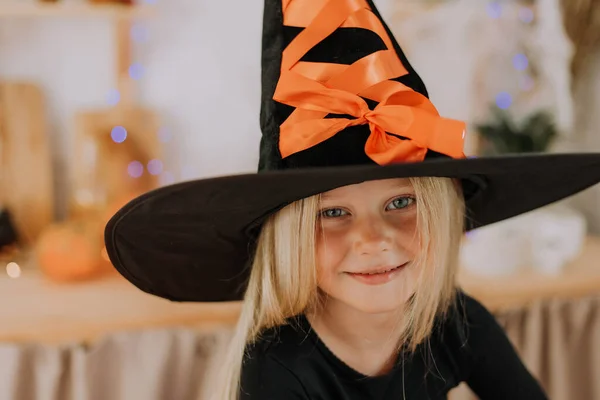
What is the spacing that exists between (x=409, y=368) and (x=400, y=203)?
0.78 ft

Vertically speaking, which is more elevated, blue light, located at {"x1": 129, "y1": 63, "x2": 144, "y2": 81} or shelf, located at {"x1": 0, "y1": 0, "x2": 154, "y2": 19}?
shelf, located at {"x1": 0, "y1": 0, "x2": 154, "y2": 19}

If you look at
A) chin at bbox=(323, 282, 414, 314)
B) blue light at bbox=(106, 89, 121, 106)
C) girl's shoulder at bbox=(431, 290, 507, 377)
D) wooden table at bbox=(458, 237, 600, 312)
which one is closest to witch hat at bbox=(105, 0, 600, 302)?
chin at bbox=(323, 282, 414, 314)

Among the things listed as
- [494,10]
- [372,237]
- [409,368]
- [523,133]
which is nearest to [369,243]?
[372,237]

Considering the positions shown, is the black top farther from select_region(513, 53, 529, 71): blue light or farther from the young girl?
select_region(513, 53, 529, 71): blue light

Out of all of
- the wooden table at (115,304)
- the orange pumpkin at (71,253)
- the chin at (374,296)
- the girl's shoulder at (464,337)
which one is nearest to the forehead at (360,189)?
the chin at (374,296)

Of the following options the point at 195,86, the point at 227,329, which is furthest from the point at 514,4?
the point at 227,329

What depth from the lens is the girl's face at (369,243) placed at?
0.61m

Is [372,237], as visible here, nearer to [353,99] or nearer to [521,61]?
[353,99]

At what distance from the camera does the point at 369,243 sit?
601 mm

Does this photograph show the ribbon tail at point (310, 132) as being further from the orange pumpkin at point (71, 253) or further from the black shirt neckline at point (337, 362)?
the orange pumpkin at point (71, 253)

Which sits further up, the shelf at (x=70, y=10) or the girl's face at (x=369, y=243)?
the shelf at (x=70, y=10)

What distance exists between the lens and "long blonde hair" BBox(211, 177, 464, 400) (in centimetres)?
62

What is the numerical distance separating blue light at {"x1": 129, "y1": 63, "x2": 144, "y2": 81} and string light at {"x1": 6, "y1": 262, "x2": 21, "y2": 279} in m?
0.49

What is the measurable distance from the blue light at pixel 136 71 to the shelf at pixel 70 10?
0.15 metres
